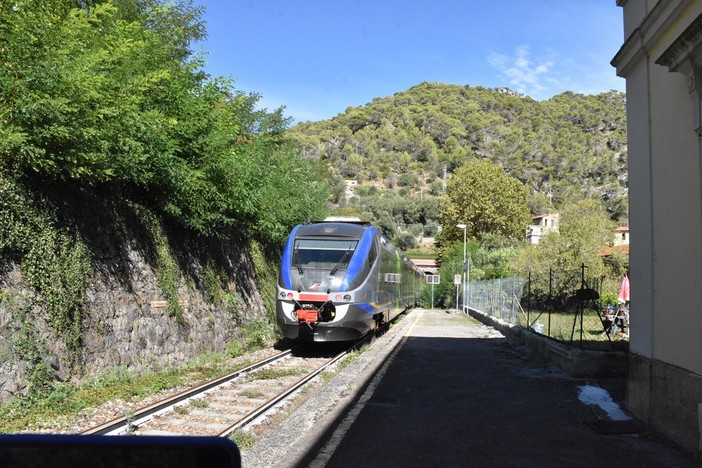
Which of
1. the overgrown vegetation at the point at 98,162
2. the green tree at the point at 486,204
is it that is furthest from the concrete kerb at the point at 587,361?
the green tree at the point at 486,204

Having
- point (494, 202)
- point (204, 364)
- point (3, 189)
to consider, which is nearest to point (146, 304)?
point (204, 364)

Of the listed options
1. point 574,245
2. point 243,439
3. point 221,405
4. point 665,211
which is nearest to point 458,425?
point 243,439

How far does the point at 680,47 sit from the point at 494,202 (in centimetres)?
5494

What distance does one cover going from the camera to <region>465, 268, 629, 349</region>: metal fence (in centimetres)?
1254

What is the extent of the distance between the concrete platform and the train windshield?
2600 mm

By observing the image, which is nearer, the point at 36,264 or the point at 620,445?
the point at 620,445

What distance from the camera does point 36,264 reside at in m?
7.93

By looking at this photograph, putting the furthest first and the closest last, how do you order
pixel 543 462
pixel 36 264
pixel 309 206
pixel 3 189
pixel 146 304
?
1. pixel 309 206
2. pixel 146 304
3. pixel 36 264
4. pixel 3 189
5. pixel 543 462

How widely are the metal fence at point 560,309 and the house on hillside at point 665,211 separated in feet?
11.9

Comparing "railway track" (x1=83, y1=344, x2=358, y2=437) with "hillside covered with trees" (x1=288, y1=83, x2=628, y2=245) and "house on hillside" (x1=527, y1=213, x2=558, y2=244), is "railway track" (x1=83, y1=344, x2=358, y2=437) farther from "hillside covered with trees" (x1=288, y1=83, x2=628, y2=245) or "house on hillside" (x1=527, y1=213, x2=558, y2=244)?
"hillside covered with trees" (x1=288, y1=83, x2=628, y2=245)

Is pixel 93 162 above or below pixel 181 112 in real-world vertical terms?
below

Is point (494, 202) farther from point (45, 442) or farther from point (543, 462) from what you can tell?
point (45, 442)

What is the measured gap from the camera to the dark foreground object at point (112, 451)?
115 centimetres

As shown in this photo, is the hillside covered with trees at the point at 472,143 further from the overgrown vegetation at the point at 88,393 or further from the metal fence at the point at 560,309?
the overgrown vegetation at the point at 88,393
